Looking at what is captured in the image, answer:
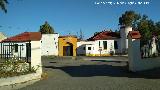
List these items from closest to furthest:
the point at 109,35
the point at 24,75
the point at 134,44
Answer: the point at 24,75 < the point at 134,44 < the point at 109,35

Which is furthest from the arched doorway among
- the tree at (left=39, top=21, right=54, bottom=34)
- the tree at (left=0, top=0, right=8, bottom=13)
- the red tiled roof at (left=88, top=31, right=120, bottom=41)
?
the tree at (left=0, top=0, right=8, bottom=13)

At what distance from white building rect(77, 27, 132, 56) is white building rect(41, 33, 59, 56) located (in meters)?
4.76

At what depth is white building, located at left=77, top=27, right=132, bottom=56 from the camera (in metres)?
60.7

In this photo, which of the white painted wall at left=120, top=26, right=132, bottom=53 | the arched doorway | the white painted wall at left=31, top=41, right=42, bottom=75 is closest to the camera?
the white painted wall at left=31, top=41, right=42, bottom=75

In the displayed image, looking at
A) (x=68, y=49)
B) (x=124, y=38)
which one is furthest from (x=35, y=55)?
(x=124, y=38)

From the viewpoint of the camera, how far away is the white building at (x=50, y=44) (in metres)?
59.2

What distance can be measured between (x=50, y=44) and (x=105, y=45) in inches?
411

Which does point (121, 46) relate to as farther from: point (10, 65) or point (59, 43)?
point (10, 65)

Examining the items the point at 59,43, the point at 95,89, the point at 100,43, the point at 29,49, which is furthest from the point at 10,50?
the point at 100,43

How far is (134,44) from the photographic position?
870 inches

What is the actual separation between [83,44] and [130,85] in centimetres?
4656

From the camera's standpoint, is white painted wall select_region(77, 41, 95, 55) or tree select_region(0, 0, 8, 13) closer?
tree select_region(0, 0, 8, 13)

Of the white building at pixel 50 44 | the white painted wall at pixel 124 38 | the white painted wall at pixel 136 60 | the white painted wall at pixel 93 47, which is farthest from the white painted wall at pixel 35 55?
the white painted wall at pixel 124 38

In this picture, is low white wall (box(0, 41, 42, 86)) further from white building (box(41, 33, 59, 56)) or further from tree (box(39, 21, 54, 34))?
tree (box(39, 21, 54, 34))
